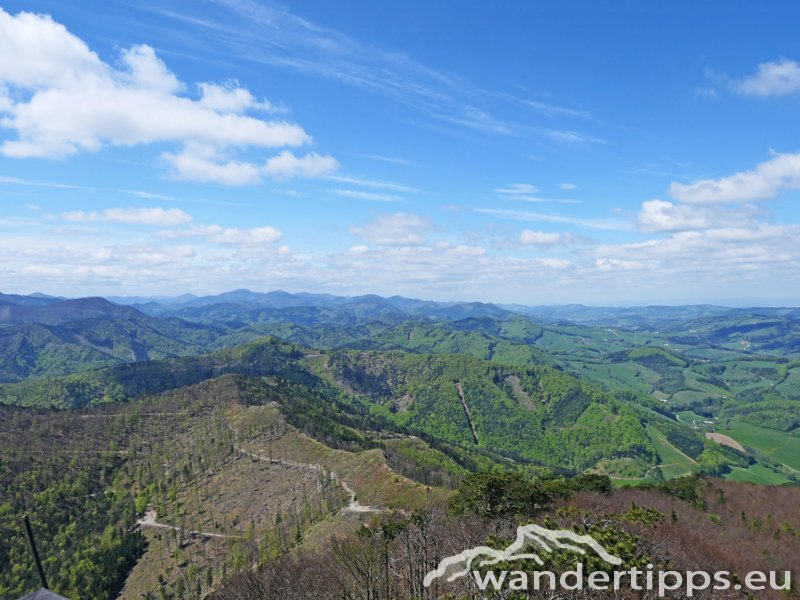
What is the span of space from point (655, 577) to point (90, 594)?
15486 cm

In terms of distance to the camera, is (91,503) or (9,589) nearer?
(9,589)

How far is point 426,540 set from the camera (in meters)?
52.4

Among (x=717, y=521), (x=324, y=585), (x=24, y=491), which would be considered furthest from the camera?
(x=24, y=491)

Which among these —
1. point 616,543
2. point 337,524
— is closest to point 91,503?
point 337,524

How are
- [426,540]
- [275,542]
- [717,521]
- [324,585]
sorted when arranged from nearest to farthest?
1. [426,540]
2. [324,585]
3. [717,521]
4. [275,542]

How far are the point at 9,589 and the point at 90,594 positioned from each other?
20904mm

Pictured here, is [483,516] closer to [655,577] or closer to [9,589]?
[655,577]

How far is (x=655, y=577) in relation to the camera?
117 feet

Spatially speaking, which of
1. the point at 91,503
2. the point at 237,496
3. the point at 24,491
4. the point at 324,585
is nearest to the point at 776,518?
the point at 324,585

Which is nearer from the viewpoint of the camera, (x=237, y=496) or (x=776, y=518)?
(x=776, y=518)

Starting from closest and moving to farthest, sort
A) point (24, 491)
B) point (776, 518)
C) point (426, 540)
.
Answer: point (426, 540), point (776, 518), point (24, 491)

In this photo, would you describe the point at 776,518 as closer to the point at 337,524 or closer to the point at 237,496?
the point at 337,524

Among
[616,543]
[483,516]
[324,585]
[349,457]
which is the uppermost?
[616,543]

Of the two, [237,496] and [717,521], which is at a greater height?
[717,521]
